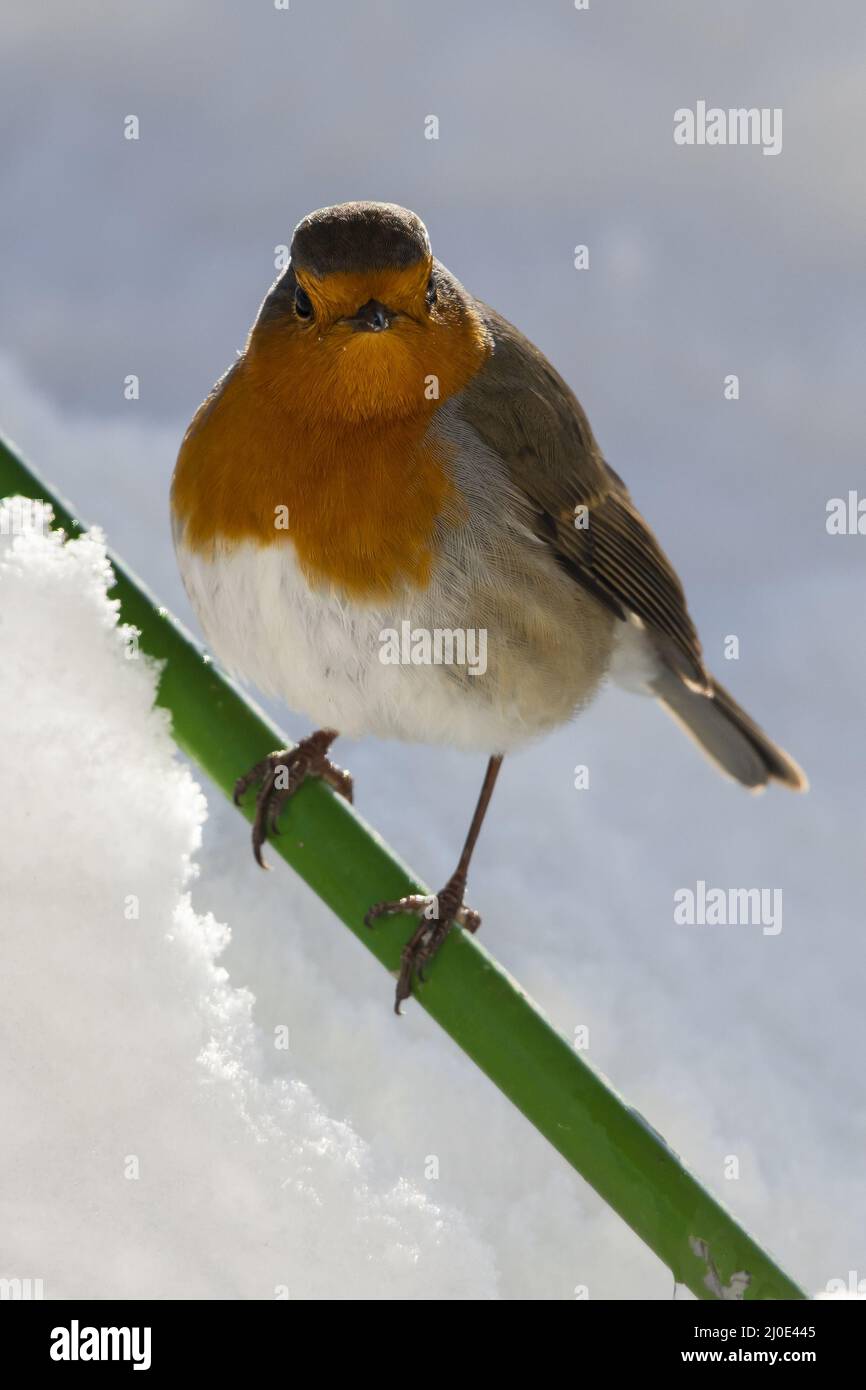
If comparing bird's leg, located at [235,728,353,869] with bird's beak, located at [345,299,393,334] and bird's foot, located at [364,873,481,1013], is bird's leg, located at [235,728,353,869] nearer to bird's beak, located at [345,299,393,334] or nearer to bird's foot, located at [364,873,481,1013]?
bird's foot, located at [364,873,481,1013]

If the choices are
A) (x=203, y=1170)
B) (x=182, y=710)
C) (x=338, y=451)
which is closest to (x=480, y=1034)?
(x=203, y=1170)

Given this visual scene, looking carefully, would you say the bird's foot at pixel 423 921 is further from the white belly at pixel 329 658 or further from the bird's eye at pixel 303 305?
the bird's eye at pixel 303 305

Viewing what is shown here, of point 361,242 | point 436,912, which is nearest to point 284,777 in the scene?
point 436,912

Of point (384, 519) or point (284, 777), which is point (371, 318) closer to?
point (384, 519)

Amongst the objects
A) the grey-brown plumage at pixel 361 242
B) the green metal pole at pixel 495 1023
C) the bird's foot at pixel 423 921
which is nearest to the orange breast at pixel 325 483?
the grey-brown plumage at pixel 361 242

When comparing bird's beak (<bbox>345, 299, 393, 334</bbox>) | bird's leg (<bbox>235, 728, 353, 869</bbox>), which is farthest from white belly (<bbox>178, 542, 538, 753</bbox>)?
bird's beak (<bbox>345, 299, 393, 334</bbox>)

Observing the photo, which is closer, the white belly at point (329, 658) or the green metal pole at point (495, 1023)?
the green metal pole at point (495, 1023)
